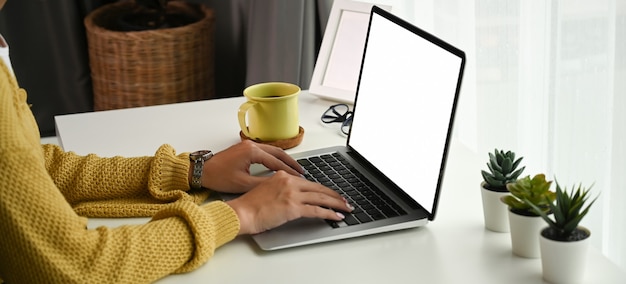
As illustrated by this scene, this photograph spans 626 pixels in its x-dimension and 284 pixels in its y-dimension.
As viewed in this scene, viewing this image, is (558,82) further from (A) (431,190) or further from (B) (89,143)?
Answer: (B) (89,143)

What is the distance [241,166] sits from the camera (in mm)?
1309

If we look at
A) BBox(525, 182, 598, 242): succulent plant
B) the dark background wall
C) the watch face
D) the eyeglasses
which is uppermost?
BBox(525, 182, 598, 242): succulent plant

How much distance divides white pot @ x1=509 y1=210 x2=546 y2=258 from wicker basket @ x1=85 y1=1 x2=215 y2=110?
2.00 m

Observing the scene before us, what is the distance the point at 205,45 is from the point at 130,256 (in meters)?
2.04

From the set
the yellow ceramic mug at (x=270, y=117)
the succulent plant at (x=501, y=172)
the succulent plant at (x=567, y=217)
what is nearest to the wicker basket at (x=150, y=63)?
the yellow ceramic mug at (x=270, y=117)

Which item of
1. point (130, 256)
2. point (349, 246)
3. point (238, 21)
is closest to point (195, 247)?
point (130, 256)

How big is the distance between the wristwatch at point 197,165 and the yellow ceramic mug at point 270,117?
0.16 m

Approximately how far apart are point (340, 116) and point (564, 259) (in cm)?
72

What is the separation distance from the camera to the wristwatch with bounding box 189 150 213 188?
1301mm

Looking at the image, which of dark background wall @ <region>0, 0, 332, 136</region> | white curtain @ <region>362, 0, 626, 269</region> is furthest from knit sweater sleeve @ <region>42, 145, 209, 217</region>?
dark background wall @ <region>0, 0, 332, 136</region>

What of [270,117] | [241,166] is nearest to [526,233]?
[241,166]

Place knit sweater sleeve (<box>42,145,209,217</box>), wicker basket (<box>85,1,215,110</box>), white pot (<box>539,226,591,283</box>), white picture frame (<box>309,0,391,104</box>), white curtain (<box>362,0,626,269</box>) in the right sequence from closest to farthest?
white pot (<box>539,226,591,283</box>), knit sweater sleeve (<box>42,145,209,217</box>), white curtain (<box>362,0,626,269</box>), white picture frame (<box>309,0,391,104</box>), wicker basket (<box>85,1,215,110</box>)

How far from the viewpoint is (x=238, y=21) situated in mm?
3207

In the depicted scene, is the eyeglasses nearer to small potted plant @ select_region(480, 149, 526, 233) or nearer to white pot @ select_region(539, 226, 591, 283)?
small potted plant @ select_region(480, 149, 526, 233)
